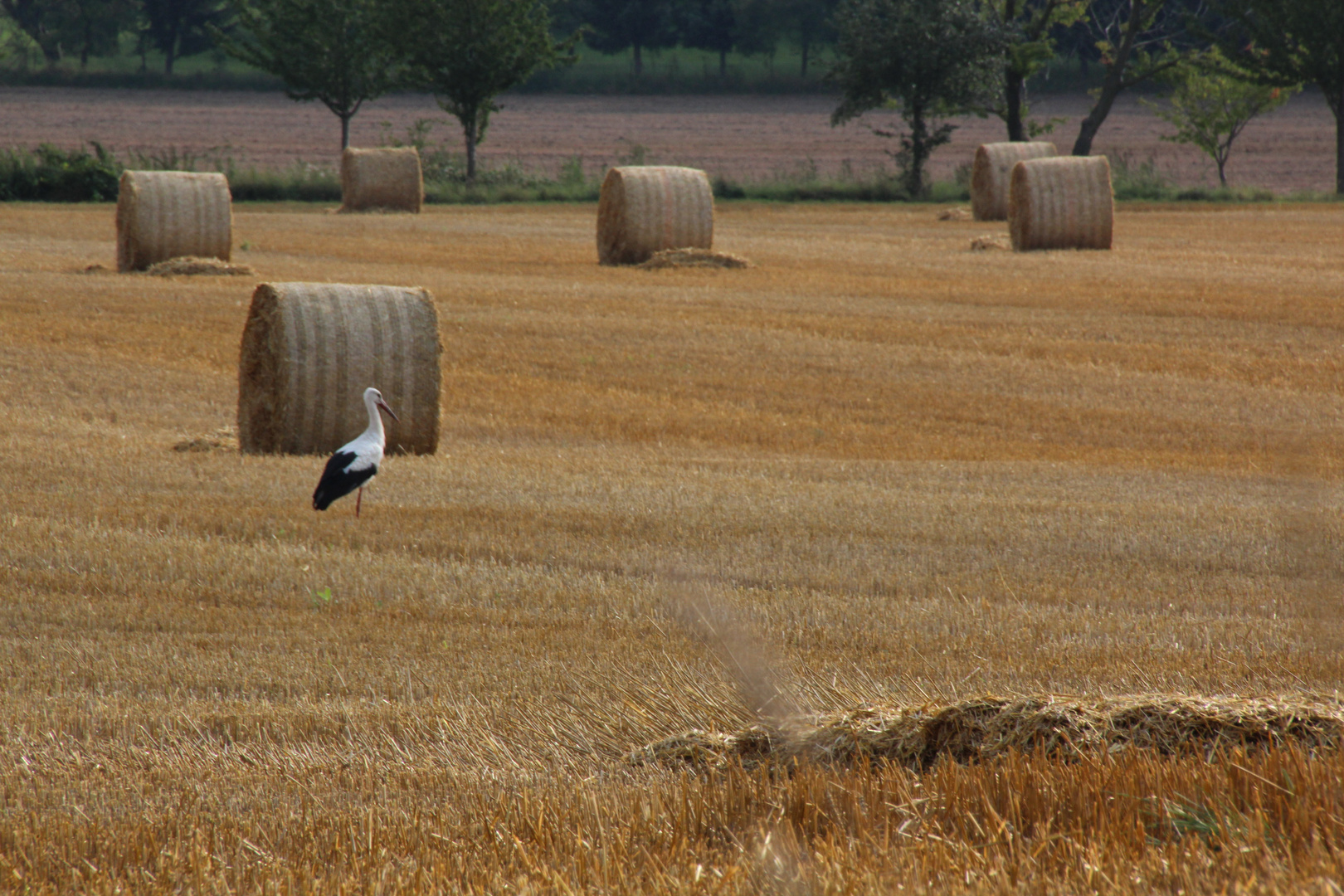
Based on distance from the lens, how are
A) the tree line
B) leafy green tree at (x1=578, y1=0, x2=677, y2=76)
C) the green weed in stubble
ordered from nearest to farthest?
1. the green weed in stubble
2. the tree line
3. leafy green tree at (x1=578, y1=0, x2=677, y2=76)

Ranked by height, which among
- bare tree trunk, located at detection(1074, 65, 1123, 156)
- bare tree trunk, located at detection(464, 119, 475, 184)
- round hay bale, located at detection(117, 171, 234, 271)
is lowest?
round hay bale, located at detection(117, 171, 234, 271)

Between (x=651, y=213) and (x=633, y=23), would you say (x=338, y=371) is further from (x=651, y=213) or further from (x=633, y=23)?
(x=633, y=23)

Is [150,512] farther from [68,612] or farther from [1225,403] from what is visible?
[1225,403]

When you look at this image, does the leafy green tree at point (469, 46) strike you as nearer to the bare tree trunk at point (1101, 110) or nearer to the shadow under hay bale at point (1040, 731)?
the bare tree trunk at point (1101, 110)

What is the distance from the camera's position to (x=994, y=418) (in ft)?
43.9

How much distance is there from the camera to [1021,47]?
5081 cm

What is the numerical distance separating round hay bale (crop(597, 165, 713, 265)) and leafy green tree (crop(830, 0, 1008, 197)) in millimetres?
24026

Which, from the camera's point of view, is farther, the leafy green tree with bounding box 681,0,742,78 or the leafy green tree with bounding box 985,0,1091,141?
the leafy green tree with bounding box 681,0,742,78

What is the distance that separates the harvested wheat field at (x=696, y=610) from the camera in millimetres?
2682

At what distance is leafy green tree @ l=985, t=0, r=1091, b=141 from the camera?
2002 inches

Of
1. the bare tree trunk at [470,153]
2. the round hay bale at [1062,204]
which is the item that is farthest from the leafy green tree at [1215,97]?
the round hay bale at [1062,204]

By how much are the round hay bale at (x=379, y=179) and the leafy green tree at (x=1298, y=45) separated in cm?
3001

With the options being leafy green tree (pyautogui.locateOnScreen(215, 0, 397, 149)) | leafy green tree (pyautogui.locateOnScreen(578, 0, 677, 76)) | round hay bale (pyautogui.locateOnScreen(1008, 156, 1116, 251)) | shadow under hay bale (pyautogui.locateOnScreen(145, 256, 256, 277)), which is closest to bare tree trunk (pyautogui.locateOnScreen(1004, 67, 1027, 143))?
leafy green tree (pyautogui.locateOnScreen(215, 0, 397, 149))

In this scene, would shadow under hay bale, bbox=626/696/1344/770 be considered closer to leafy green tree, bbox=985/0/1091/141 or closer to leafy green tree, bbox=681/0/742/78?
leafy green tree, bbox=985/0/1091/141
